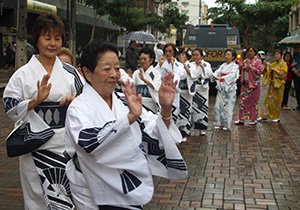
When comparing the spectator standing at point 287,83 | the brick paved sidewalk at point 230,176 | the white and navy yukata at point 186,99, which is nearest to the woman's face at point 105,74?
the brick paved sidewalk at point 230,176

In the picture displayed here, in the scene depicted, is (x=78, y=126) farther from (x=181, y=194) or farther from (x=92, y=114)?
(x=181, y=194)

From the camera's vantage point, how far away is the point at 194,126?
9.02 metres

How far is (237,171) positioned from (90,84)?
3.86 meters

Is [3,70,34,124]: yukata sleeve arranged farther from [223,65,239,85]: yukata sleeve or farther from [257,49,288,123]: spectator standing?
[257,49,288,123]: spectator standing

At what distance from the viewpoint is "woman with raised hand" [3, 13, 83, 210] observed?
323 cm

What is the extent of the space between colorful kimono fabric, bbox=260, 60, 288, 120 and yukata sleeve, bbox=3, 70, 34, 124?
27.9 ft

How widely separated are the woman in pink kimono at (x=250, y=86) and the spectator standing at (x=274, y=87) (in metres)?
0.63

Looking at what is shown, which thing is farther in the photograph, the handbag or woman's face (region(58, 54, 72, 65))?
woman's face (region(58, 54, 72, 65))

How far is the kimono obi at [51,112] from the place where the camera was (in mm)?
3340

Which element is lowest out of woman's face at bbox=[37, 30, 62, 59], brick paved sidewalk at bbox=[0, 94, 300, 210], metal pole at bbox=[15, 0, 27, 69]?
brick paved sidewalk at bbox=[0, 94, 300, 210]

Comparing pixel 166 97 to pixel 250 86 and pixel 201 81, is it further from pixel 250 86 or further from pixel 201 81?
pixel 250 86

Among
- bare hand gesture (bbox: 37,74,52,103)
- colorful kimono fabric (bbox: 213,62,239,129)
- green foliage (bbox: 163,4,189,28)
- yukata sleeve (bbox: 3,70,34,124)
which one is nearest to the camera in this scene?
Result: bare hand gesture (bbox: 37,74,52,103)

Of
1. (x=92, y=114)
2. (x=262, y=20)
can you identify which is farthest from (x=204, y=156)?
(x=262, y=20)

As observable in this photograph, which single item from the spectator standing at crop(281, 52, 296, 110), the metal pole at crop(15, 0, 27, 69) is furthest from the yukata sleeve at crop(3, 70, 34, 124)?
the spectator standing at crop(281, 52, 296, 110)
